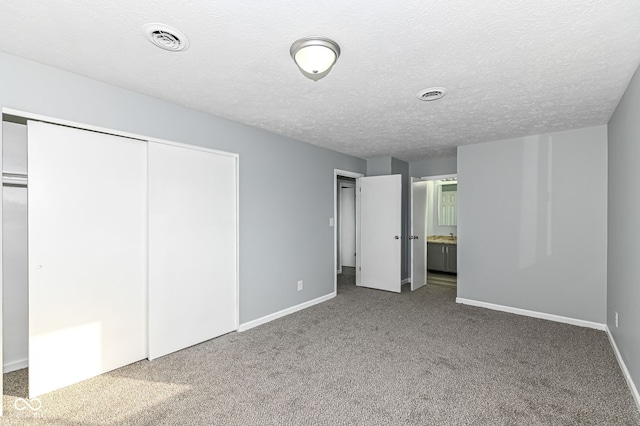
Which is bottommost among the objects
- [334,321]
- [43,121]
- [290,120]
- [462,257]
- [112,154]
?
[334,321]

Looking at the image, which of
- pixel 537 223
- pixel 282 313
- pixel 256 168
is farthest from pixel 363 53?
pixel 537 223

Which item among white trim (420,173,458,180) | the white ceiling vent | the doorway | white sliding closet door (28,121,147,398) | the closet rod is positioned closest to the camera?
the white ceiling vent

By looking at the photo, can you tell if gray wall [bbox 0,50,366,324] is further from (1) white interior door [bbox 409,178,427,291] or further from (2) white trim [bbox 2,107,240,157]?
(1) white interior door [bbox 409,178,427,291]

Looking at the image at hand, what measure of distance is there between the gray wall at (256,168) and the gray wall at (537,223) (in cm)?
208

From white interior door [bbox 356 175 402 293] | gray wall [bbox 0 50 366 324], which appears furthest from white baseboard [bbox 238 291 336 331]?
white interior door [bbox 356 175 402 293]

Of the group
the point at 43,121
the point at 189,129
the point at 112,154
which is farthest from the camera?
the point at 189,129

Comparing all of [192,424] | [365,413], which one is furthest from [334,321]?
[192,424]

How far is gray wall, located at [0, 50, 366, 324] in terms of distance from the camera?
7.55 ft

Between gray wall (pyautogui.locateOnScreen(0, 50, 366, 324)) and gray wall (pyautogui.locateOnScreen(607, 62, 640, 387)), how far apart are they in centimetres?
335

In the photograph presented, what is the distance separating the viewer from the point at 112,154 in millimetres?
2680

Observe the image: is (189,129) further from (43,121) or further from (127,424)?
(127,424)

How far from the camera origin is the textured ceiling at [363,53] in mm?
1610

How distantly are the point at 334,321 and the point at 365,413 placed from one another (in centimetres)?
181

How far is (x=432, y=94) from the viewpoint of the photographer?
2697mm
